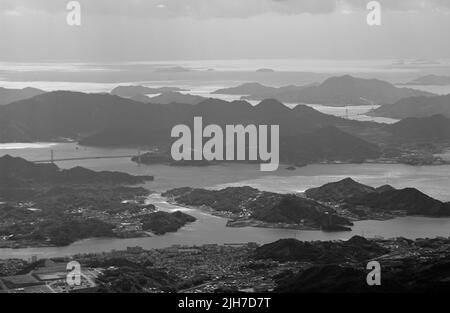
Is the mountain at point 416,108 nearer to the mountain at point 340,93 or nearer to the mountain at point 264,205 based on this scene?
the mountain at point 340,93

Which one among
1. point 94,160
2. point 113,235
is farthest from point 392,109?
point 113,235

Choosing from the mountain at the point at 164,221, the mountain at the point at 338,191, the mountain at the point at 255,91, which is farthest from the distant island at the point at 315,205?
the mountain at the point at 255,91

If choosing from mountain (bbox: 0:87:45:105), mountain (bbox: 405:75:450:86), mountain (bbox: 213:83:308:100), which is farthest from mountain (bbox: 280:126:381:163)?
mountain (bbox: 405:75:450:86)

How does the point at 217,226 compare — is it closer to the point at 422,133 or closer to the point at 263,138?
the point at 263,138

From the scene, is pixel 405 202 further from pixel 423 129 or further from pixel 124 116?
pixel 124 116

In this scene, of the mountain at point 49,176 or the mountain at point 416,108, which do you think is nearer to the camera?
the mountain at point 49,176

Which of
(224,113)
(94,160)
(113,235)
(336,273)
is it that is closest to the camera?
(336,273)

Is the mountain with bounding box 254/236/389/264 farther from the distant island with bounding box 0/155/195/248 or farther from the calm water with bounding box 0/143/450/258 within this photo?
the distant island with bounding box 0/155/195/248
